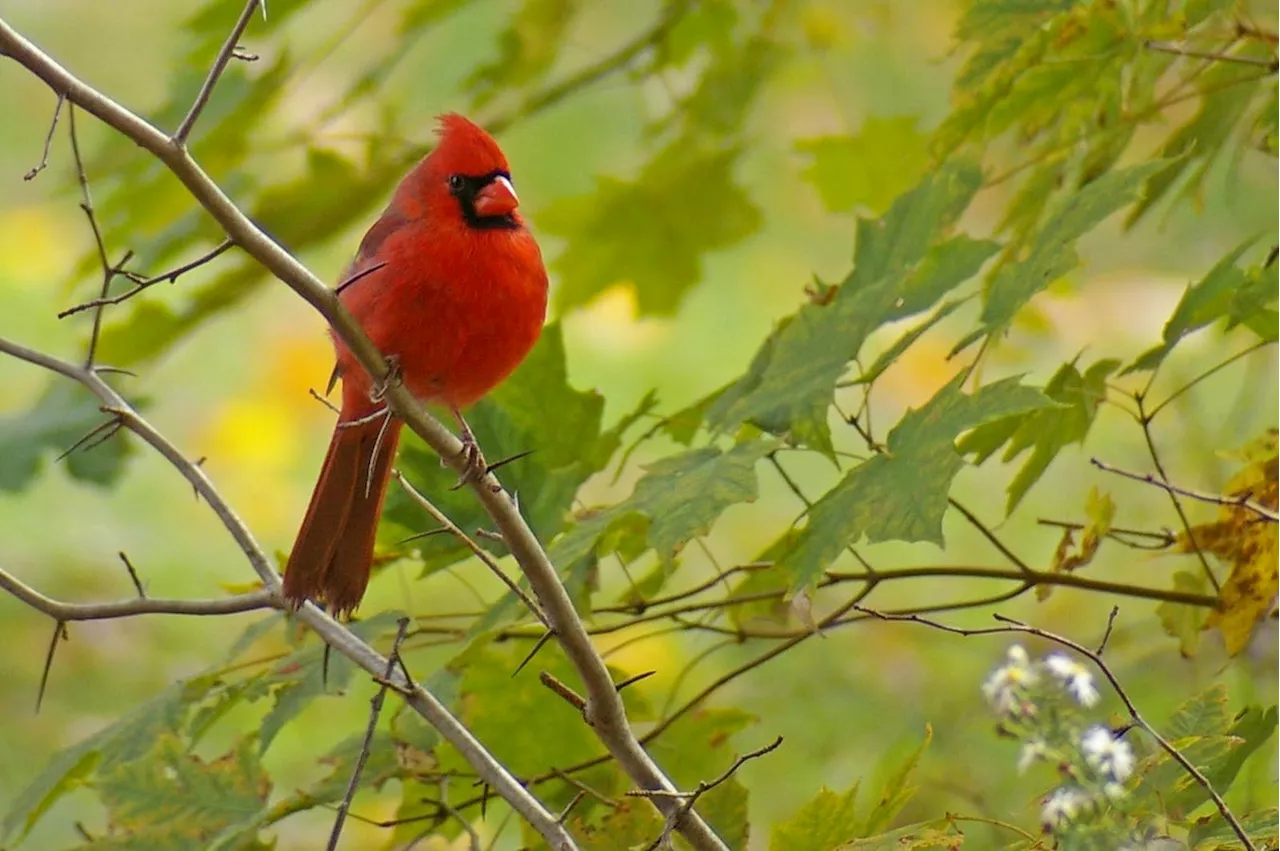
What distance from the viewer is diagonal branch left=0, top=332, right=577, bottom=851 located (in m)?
1.09

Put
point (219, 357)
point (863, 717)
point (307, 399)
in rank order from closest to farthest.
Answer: point (863, 717), point (307, 399), point (219, 357)

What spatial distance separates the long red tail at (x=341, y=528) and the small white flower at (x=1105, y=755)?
61 centimetres

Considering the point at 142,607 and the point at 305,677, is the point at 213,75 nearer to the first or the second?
the point at 142,607

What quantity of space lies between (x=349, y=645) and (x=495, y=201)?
506mm

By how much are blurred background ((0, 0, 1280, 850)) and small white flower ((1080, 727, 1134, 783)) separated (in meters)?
0.46

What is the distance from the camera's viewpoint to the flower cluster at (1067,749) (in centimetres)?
98

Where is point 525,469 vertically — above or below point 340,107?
below

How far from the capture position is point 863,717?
8.21ft

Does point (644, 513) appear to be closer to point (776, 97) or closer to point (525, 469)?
Answer: point (525, 469)

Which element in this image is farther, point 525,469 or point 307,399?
point 307,399

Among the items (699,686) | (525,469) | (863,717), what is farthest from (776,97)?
(525,469)

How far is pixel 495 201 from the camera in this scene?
156 centimetres

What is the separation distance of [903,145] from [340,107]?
780 millimetres

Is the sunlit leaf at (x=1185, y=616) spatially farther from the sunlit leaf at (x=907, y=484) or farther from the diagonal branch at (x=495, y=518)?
the diagonal branch at (x=495, y=518)
